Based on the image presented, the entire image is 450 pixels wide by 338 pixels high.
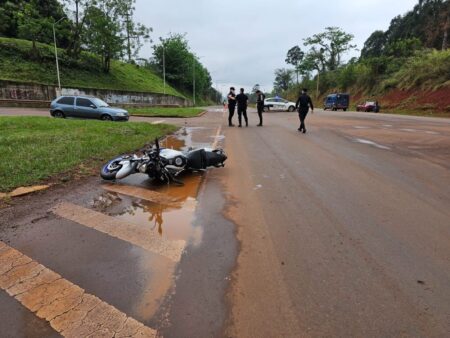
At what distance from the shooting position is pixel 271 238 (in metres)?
3.96

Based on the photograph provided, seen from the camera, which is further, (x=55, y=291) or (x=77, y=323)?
(x=55, y=291)

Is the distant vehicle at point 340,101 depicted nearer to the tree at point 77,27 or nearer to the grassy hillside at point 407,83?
the grassy hillside at point 407,83

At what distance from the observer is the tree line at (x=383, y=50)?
5031 centimetres

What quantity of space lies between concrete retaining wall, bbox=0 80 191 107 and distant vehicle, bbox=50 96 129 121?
42.6 feet

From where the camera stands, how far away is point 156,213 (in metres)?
4.80

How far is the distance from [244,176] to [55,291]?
443cm

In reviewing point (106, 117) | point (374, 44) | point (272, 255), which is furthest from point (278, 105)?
point (374, 44)

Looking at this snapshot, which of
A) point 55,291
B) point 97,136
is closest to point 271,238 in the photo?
point 55,291

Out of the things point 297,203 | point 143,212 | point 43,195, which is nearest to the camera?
point 143,212

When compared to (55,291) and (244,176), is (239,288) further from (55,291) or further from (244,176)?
(244,176)

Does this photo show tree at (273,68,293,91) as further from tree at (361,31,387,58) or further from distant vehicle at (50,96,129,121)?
distant vehicle at (50,96,129,121)

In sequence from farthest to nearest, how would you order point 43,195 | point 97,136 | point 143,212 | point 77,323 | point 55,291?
point 97,136 < point 43,195 < point 143,212 < point 55,291 < point 77,323

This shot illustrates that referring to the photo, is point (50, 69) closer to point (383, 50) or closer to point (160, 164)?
point (160, 164)

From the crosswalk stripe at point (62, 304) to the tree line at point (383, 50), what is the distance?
146 feet
